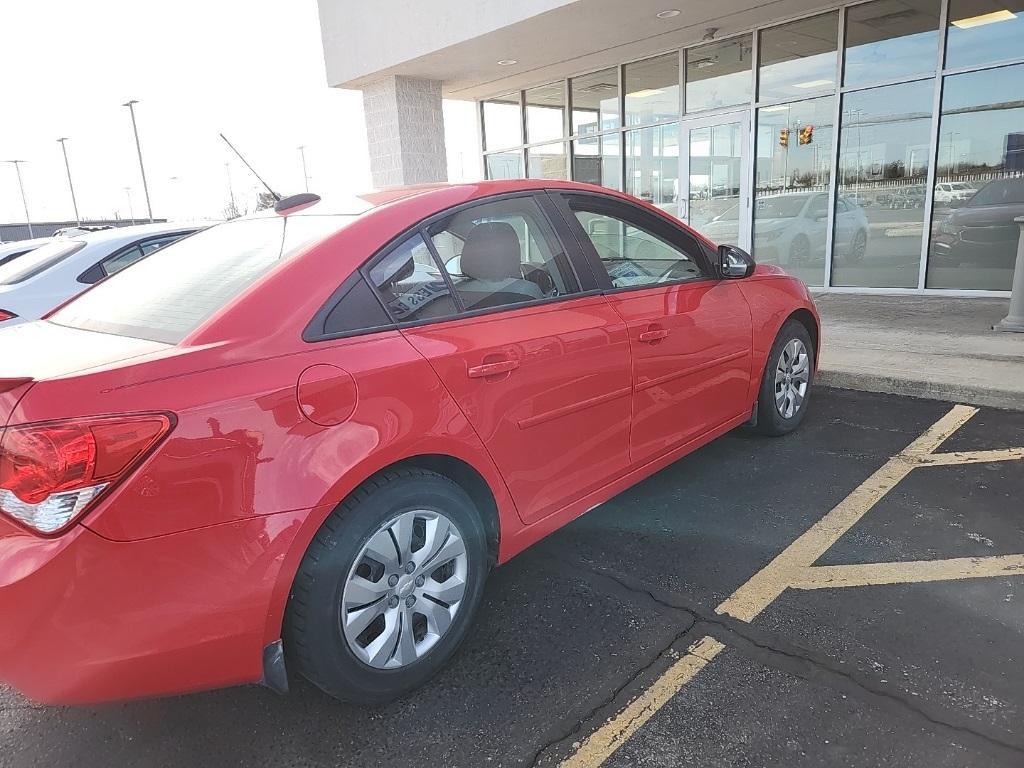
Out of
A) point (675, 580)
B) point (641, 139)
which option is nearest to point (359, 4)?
point (641, 139)

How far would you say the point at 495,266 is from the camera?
2.79m

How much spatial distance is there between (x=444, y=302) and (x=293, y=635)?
3.79 ft

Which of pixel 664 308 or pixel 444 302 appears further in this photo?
pixel 664 308

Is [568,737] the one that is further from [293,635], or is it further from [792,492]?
[792,492]

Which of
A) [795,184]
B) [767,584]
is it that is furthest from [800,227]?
[767,584]

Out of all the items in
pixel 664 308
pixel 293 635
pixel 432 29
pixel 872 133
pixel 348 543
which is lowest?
pixel 293 635

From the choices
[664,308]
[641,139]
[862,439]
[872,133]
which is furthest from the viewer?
[641,139]

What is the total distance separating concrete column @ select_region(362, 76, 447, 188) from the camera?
1155cm

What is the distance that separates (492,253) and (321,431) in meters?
1.14

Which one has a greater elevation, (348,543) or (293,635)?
(348,543)

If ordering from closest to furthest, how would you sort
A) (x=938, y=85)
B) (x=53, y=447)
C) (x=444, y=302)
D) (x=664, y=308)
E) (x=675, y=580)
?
(x=53, y=447)
(x=444, y=302)
(x=675, y=580)
(x=664, y=308)
(x=938, y=85)

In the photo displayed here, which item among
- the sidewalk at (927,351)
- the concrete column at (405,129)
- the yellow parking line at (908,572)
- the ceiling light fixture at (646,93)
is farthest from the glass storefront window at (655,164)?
the yellow parking line at (908,572)

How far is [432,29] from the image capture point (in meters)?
9.92

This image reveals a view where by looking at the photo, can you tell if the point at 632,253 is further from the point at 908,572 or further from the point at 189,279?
the point at 189,279
